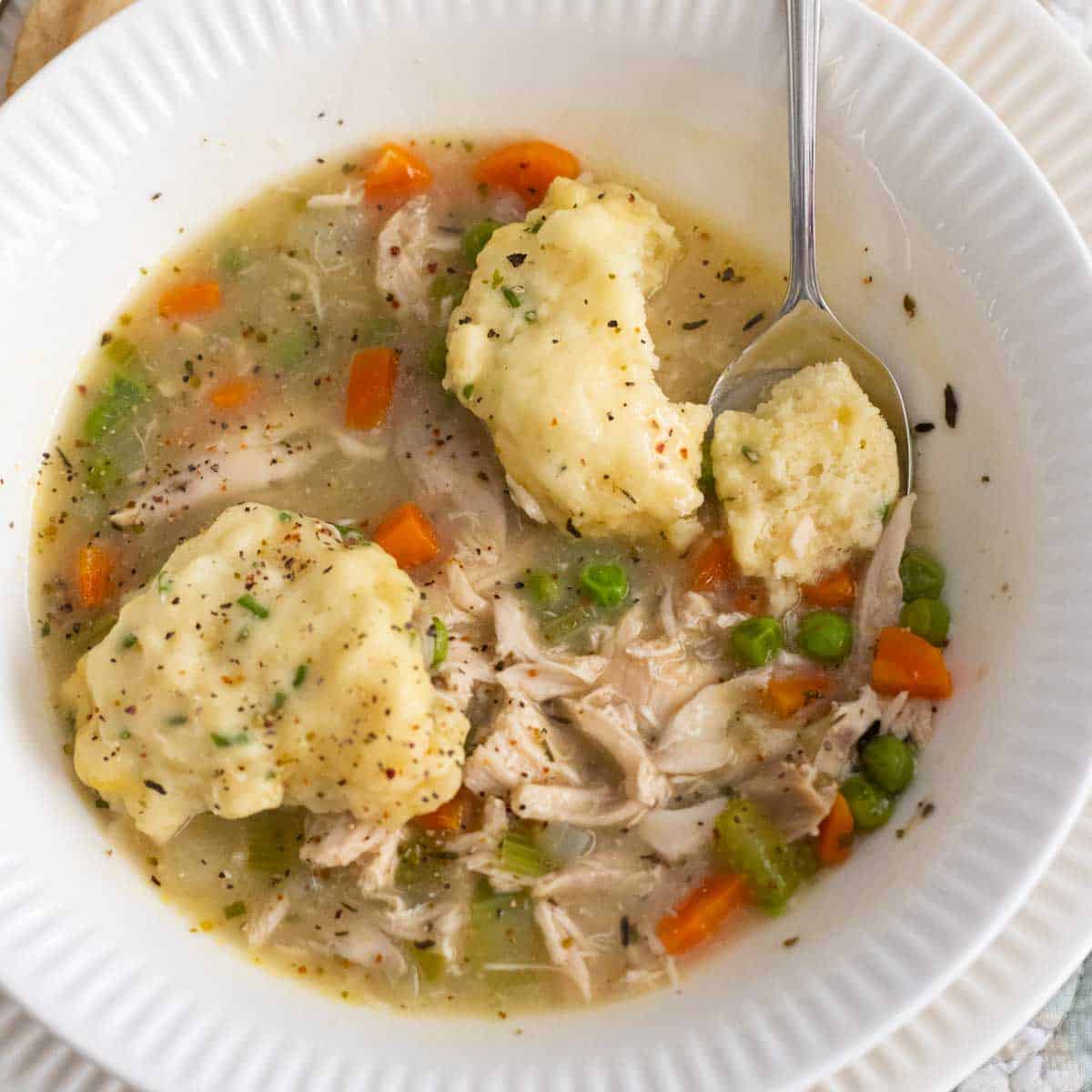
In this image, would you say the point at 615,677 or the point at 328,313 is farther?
the point at 328,313

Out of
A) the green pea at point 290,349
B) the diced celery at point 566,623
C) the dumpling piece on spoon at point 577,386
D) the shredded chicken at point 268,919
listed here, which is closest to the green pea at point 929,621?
the dumpling piece on spoon at point 577,386

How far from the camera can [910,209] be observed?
3822 mm

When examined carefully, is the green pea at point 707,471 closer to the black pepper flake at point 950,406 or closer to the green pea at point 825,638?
the green pea at point 825,638

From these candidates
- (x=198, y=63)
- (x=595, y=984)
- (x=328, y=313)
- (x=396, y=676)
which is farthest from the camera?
(x=328, y=313)

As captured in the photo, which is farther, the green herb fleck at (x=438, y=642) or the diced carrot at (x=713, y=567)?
the diced carrot at (x=713, y=567)

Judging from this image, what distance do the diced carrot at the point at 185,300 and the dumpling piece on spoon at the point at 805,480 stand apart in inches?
74.8

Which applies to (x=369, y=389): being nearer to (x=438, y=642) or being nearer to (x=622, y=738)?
(x=438, y=642)

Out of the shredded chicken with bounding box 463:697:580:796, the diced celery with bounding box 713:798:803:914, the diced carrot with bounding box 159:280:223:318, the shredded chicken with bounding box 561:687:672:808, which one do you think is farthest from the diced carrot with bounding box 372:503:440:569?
the diced celery with bounding box 713:798:803:914

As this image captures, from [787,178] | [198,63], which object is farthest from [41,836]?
[787,178]

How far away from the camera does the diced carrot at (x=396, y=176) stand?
4.40 meters

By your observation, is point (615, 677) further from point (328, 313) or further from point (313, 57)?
point (313, 57)

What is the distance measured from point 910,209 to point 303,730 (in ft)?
8.08

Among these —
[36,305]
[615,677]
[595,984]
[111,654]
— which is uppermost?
[36,305]

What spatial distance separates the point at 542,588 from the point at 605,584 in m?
0.21
